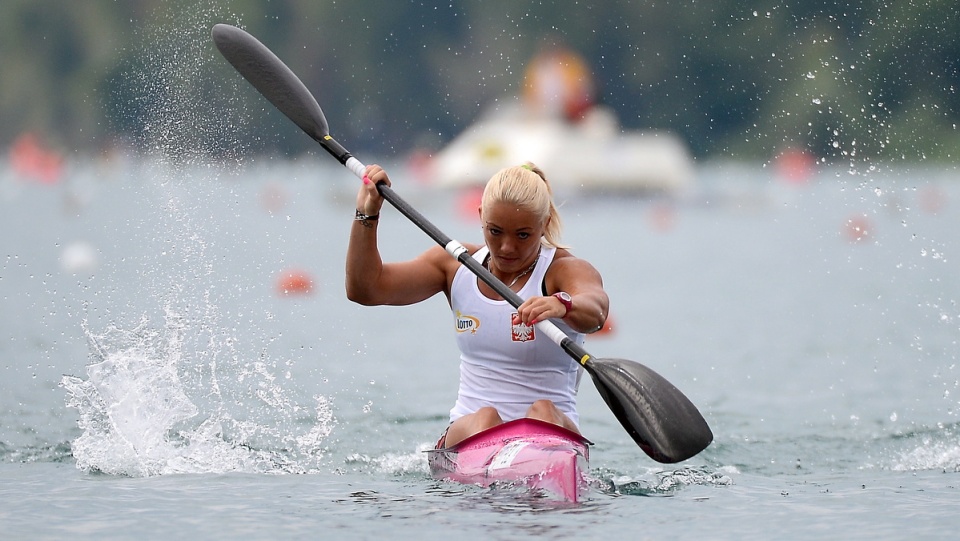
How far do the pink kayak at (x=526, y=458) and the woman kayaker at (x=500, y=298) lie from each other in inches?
3.7

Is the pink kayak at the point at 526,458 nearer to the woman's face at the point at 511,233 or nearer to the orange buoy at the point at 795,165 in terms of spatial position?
the woman's face at the point at 511,233

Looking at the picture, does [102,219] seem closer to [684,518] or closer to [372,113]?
[372,113]

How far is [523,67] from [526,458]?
145 feet

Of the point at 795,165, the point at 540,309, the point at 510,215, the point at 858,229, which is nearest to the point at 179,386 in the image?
the point at 510,215

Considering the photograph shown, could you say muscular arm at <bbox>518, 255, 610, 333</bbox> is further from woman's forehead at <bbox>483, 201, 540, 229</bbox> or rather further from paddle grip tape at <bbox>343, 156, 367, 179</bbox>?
paddle grip tape at <bbox>343, 156, 367, 179</bbox>

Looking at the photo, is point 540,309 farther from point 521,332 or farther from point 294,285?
point 294,285

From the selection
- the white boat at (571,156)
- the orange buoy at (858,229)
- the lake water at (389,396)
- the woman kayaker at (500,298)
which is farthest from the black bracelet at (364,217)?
the white boat at (571,156)

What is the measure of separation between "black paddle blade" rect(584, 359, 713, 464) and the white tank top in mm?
238

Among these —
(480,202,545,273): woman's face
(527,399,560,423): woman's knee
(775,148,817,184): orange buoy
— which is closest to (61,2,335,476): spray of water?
(527,399,560,423): woman's knee

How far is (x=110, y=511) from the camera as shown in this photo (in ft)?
17.9

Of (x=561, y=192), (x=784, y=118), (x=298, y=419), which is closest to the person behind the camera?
(x=298, y=419)

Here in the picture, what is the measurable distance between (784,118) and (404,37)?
13.1 metres

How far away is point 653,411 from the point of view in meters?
5.73

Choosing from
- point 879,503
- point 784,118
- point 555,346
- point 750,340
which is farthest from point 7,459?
point 784,118
